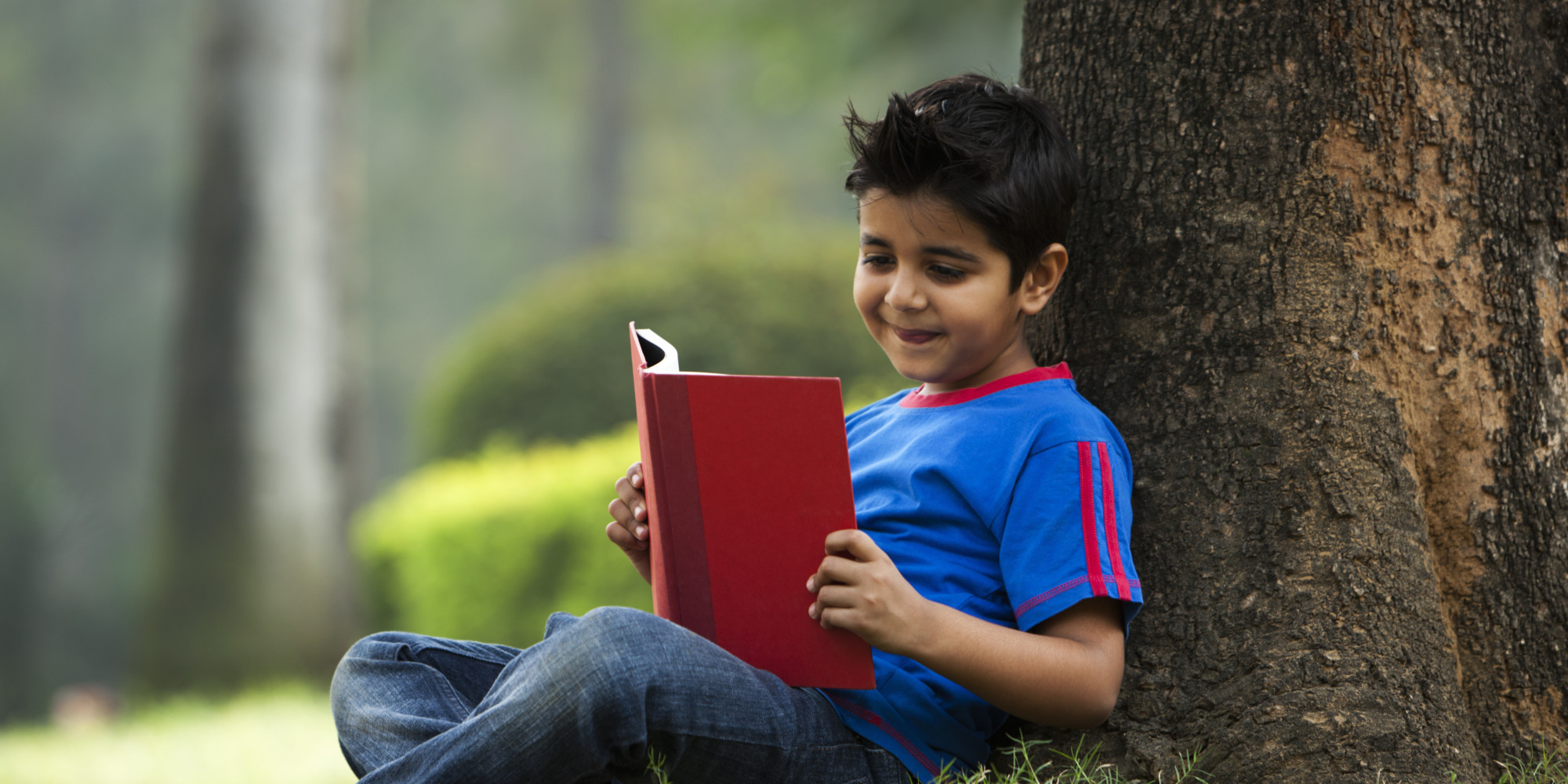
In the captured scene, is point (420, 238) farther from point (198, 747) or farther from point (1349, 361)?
point (1349, 361)

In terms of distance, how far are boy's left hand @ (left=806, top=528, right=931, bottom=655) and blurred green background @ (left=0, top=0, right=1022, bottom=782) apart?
5472 millimetres

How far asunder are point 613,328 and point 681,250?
0.72 meters

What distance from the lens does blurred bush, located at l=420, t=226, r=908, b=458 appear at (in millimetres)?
7102

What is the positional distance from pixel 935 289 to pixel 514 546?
160 inches

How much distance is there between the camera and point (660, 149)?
79.8 feet

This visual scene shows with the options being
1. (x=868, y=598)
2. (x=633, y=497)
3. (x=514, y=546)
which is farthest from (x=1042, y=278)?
(x=514, y=546)

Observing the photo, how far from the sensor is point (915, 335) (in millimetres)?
1877

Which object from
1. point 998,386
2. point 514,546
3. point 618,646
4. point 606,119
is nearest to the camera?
point 618,646

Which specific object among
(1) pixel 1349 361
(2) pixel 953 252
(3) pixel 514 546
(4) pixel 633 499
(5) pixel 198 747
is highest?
(2) pixel 953 252

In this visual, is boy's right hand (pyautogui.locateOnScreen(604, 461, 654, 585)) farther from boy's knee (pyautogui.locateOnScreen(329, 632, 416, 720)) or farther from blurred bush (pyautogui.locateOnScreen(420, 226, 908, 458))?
blurred bush (pyautogui.locateOnScreen(420, 226, 908, 458))

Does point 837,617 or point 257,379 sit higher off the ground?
point 257,379

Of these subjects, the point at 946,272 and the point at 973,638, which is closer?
the point at 973,638

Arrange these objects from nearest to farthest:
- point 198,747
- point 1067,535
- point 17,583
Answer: point 1067,535 < point 198,747 < point 17,583

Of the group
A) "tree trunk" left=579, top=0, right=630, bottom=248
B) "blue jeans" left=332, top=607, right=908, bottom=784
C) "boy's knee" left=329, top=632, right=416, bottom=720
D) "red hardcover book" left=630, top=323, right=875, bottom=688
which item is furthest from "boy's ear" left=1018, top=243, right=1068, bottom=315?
"tree trunk" left=579, top=0, right=630, bottom=248
